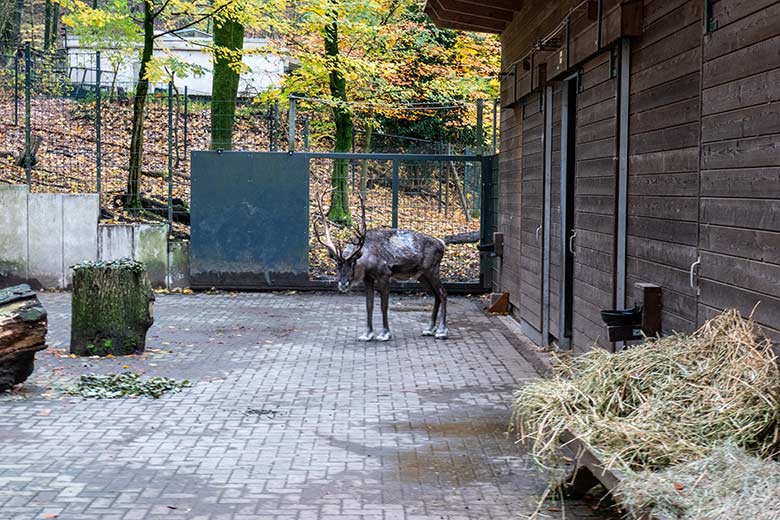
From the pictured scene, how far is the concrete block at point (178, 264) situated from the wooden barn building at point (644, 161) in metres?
6.13

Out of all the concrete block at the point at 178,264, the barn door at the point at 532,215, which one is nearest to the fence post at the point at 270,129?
the concrete block at the point at 178,264

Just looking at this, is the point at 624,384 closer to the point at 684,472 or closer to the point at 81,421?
the point at 684,472

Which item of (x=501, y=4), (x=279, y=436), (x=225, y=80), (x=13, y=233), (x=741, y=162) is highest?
(x=501, y=4)

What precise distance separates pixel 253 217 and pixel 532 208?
5.96 meters

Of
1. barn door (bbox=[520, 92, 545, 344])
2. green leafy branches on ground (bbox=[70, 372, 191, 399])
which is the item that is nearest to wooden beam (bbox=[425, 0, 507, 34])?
barn door (bbox=[520, 92, 545, 344])

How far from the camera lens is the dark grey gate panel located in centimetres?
1722

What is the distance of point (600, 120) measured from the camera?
30.4 ft

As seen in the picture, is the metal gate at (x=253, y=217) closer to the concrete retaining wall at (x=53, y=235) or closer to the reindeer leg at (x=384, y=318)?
the concrete retaining wall at (x=53, y=235)

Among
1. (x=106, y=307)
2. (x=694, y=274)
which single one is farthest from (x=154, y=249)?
(x=694, y=274)

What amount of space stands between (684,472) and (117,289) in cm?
754

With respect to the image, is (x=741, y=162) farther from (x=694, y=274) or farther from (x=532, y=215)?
(x=532, y=215)

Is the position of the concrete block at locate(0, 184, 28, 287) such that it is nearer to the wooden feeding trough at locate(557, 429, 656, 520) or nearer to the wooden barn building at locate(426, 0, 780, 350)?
the wooden barn building at locate(426, 0, 780, 350)

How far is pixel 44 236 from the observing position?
17188 mm

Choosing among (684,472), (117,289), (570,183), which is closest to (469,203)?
(570,183)
